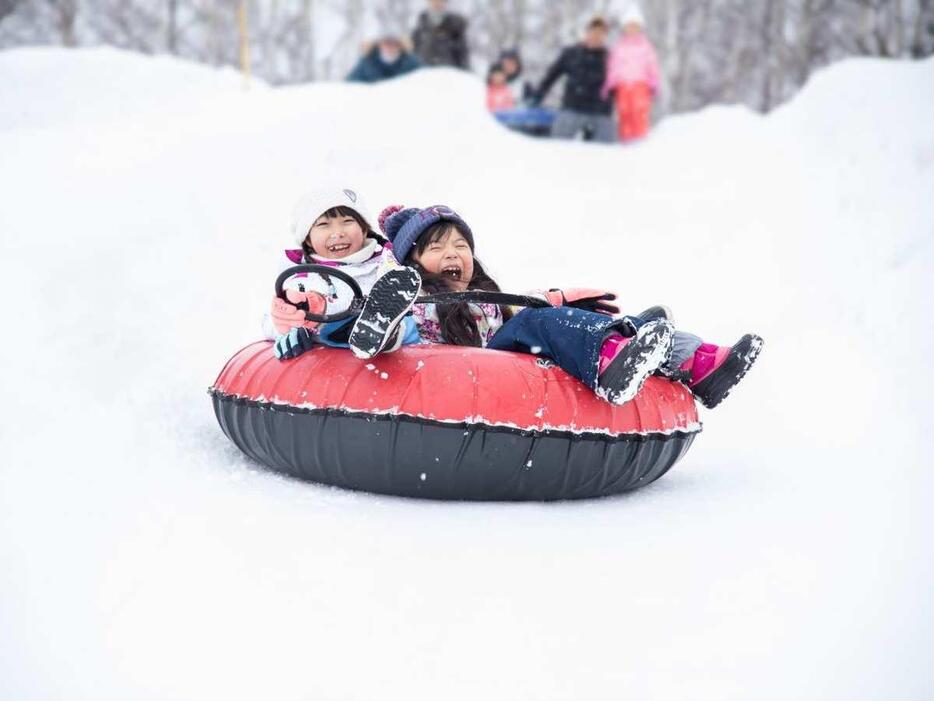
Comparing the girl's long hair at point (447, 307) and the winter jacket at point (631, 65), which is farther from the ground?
the winter jacket at point (631, 65)

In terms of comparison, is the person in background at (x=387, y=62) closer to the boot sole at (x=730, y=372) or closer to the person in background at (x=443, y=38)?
the person in background at (x=443, y=38)

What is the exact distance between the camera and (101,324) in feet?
14.4

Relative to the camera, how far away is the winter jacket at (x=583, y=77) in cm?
938

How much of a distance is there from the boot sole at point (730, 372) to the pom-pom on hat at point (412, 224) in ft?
→ 3.16

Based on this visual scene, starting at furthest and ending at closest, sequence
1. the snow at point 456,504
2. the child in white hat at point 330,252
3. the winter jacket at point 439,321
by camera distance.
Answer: the winter jacket at point 439,321 < the child in white hat at point 330,252 < the snow at point 456,504

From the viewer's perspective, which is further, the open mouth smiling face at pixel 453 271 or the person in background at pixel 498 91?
the person in background at pixel 498 91

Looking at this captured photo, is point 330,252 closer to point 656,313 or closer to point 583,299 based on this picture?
point 583,299

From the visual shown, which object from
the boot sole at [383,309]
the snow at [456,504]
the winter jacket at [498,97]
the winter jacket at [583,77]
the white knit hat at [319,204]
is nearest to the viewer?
the snow at [456,504]

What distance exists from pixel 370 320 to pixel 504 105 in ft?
31.7

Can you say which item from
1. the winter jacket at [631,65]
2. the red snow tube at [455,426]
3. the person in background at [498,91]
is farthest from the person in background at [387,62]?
the red snow tube at [455,426]

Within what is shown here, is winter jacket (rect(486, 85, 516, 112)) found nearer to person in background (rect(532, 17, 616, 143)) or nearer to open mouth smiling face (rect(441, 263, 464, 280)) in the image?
person in background (rect(532, 17, 616, 143))

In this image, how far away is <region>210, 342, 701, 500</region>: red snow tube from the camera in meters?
2.62

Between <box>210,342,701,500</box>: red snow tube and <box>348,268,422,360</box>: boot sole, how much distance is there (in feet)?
0.50

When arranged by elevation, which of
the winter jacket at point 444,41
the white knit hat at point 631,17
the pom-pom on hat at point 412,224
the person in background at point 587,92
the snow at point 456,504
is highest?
the white knit hat at point 631,17
